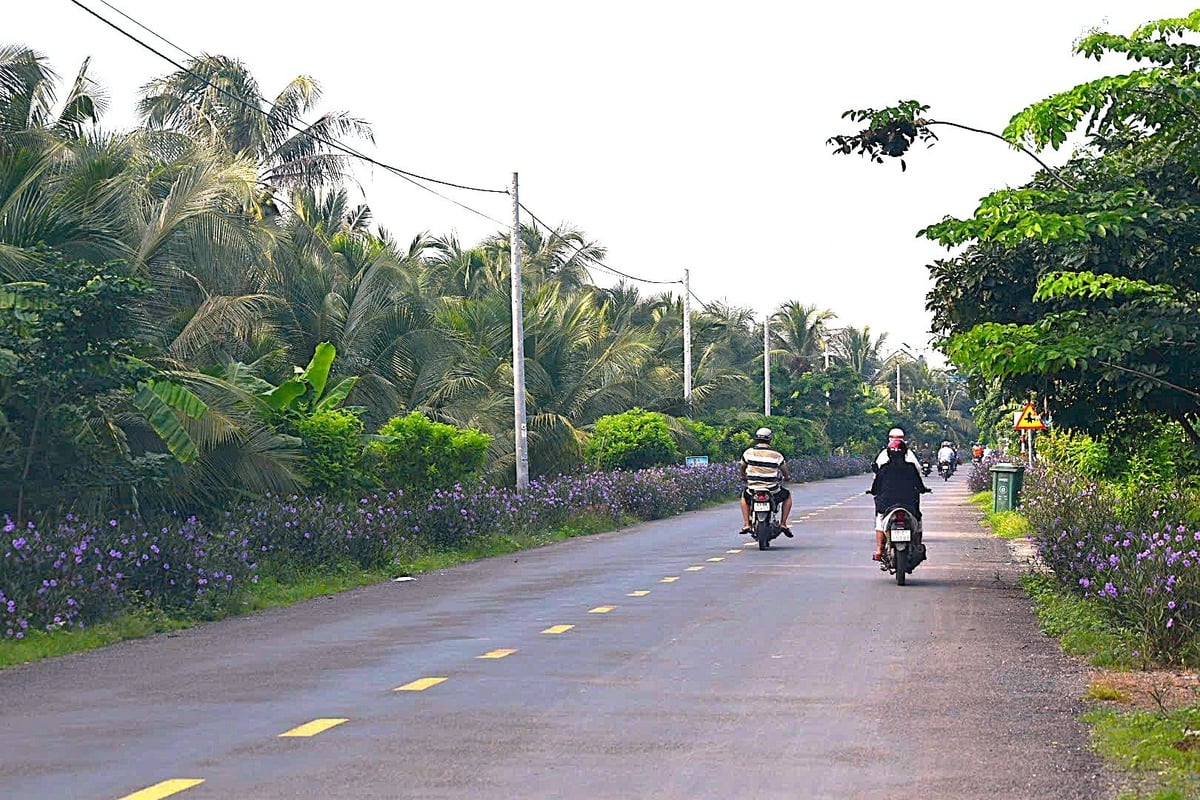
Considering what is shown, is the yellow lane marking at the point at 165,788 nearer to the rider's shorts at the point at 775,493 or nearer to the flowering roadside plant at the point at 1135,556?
the flowering roadside plant at the point at 1135,556

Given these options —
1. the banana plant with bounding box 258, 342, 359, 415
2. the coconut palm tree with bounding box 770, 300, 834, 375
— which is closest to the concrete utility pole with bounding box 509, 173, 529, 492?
the banana plant with bounding box 258, 342, 359, 415

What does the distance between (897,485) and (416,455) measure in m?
9.89

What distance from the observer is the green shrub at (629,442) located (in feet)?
137

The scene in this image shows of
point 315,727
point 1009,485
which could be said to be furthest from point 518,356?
point 315,727

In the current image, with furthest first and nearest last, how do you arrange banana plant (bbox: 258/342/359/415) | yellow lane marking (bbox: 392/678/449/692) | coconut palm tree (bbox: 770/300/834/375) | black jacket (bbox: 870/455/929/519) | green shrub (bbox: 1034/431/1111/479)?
coconut palm tree (bbox: 770/300/834/375)
green shrub (bbox: 1034/431/1111/479)
banana plant (bbox: 258/342/359/415)
black jacket (bbox: 870/455/929/519)
yellow lane marking (bbox: 392/678/449/692)

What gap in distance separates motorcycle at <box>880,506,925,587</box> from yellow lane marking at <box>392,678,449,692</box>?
28.4 feet

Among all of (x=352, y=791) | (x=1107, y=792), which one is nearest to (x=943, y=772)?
(x=1107, y=792)

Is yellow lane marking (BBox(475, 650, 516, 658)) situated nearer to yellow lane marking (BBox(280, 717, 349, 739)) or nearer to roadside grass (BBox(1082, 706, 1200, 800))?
yellow lane marking (BBox(280, 717, 349, 739))

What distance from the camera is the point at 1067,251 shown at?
14.5 m

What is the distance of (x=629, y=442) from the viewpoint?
1652 inches

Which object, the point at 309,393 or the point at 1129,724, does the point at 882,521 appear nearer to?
the point at 309,393

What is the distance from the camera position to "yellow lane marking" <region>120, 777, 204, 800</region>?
23.8 feet

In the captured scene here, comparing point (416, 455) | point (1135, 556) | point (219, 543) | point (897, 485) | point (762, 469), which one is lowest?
point (1135, 556)

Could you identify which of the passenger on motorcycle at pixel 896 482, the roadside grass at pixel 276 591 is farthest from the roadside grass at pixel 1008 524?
the passenger on motorcycle at pixel 896 482
